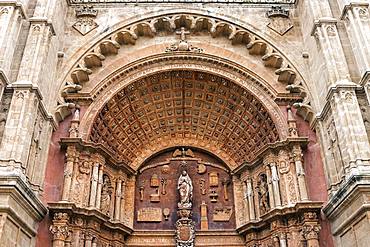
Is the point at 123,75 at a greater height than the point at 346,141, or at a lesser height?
greater

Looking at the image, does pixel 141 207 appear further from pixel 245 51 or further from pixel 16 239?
pixel 245 51

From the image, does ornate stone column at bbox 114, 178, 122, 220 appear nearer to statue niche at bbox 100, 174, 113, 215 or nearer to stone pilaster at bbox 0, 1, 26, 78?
statue niche at bbox 100, 174, 113, 215

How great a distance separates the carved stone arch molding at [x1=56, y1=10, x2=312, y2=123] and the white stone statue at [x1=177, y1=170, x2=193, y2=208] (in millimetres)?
4064

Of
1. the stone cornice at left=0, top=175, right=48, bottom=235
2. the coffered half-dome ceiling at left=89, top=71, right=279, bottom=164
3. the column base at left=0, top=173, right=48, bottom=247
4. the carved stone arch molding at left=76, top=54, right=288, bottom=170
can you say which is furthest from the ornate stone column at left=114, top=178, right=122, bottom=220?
the column base at left=0, top=173, right=48, bottom=247

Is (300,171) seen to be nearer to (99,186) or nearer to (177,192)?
(177,192)

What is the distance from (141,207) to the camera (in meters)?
13.1

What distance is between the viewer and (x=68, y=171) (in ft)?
35.8

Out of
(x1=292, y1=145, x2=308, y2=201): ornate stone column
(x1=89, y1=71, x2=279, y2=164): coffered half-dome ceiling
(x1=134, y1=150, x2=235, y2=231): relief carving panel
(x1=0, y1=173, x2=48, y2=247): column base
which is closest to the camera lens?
(x1=0, y1=173, x2=48, y2=247): column base

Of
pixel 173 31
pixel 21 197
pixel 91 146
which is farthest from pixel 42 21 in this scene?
pixel 21 197

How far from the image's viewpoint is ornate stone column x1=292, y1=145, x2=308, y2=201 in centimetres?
1063

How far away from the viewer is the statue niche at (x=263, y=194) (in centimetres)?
1166

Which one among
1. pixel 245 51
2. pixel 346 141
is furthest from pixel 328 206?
pixel 245 51

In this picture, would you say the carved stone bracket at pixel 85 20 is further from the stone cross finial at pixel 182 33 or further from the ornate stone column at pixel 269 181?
the ornate stone column at pixel 269 181

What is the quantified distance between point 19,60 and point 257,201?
7892 millimetres
